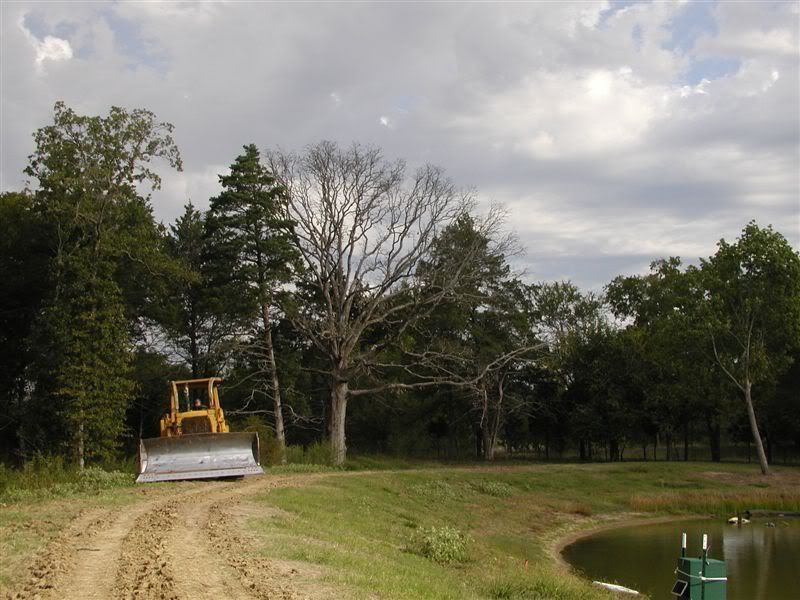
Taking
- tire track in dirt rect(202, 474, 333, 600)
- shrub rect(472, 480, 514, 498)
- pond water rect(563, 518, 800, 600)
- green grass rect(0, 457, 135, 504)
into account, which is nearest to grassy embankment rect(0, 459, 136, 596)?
green grass rect(0, 457, 135, 504)

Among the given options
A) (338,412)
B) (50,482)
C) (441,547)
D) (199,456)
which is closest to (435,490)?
(199,456)

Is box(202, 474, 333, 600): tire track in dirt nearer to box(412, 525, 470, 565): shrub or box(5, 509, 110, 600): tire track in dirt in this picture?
box(5, 509, 110, 600): tire track in dirt

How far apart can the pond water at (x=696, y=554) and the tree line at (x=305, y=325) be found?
13.3 metres

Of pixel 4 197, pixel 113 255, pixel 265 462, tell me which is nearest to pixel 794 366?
pixel 265 462

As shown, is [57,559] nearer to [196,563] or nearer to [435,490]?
[196,563]

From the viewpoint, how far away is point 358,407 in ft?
225

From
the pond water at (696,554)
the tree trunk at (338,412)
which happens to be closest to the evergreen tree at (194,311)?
the tree trunk at (338,412)

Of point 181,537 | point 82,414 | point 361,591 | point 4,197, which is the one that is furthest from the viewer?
point 4,197

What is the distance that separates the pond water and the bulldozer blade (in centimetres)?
970

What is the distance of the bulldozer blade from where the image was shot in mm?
22594

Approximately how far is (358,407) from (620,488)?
3382 centimetres

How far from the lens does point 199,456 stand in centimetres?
2325

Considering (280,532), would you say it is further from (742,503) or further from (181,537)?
(742,503)

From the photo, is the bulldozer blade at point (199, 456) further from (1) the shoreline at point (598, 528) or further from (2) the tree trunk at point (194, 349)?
(2) the tree trunk at point (194, 349)
